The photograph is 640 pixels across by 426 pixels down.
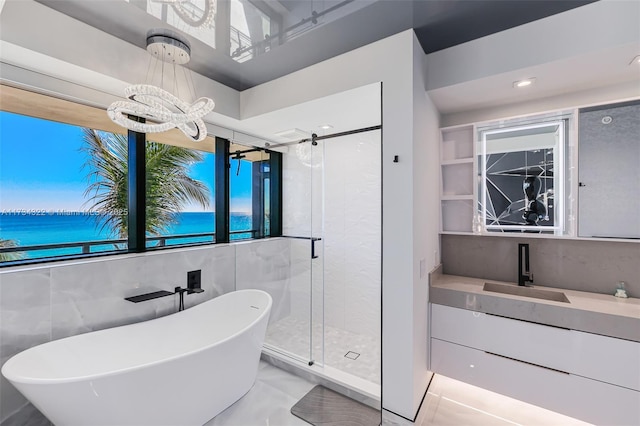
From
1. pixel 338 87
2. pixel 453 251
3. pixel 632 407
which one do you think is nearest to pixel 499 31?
pixel 338 87

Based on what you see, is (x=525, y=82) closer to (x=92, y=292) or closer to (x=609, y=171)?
(x=609, y=171)

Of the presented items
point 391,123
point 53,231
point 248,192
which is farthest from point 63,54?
point 391,123

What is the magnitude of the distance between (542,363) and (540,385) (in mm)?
150

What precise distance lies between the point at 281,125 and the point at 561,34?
238 centimetres

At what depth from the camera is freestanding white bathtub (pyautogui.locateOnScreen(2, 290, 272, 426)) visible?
4.66 ft

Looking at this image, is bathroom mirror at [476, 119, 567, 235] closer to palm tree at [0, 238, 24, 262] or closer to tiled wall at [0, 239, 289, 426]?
tiled wall at [0, 239, 289, 426]

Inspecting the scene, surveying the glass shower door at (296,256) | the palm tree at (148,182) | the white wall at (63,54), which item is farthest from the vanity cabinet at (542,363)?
the white wall at (63,54)

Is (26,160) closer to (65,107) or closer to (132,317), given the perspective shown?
(65,107)

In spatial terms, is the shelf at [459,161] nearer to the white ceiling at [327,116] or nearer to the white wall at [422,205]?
the white wall at [422,205]

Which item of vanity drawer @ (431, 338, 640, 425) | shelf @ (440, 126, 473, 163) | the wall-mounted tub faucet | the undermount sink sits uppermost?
shelf @ (440, 126, 473, 163)

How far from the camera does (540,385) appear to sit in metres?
1.90

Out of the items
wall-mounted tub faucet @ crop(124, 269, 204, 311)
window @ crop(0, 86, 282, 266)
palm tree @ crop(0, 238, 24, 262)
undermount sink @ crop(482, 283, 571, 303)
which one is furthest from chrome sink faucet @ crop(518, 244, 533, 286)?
palm tree @ crop(0, 238, 24, 262)

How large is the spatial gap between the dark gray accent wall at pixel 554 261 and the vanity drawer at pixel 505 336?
1.99ft

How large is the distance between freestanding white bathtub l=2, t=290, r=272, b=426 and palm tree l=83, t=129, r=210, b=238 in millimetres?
936
